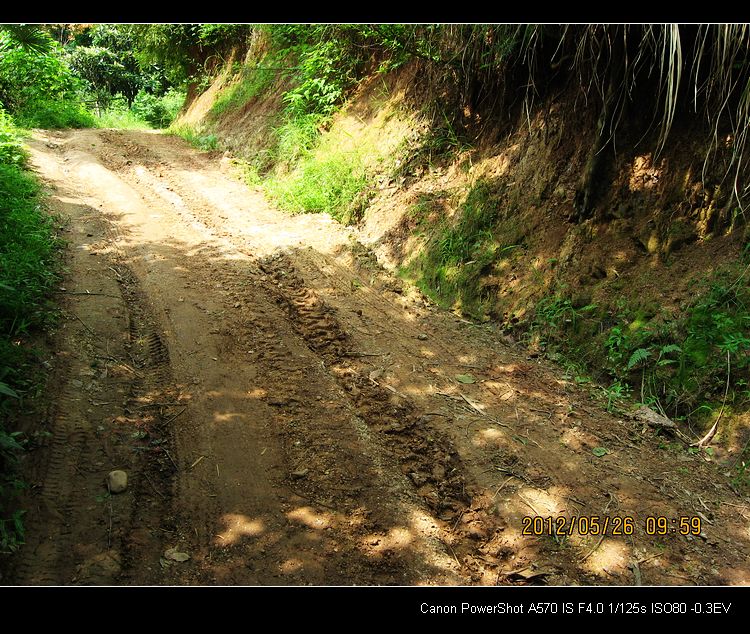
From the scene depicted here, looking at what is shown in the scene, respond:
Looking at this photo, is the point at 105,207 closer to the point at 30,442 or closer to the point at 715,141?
the point at 30,442

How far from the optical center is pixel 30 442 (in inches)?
116

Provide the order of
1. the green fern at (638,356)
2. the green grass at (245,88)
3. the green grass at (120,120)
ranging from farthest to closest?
the green grass at (120,120), the green grass at (245,88), the green fern at (638,356)

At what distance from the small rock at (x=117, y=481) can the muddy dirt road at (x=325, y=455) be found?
0.12 feet

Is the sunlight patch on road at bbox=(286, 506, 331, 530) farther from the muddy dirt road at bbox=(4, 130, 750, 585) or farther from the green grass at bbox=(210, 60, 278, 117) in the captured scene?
the green grass at bbox=(210, 60, 278, 117)

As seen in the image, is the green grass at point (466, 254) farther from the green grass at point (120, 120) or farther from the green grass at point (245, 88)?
the green grass at point (120, 120)

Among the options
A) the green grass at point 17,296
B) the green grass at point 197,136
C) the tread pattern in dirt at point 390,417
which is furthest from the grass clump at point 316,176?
the green grass at point 197,136

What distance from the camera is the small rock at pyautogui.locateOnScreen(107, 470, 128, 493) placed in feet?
9.14

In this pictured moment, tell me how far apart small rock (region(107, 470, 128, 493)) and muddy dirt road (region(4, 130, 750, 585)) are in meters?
0.04

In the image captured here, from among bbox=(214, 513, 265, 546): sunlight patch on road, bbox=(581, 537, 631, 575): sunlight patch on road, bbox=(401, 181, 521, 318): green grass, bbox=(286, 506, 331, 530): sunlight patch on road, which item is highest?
bbox=(401, 181, 521, 318): green grass

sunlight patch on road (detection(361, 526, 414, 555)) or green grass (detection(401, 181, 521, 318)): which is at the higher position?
green grass (detection(401, 181, 521, 318))

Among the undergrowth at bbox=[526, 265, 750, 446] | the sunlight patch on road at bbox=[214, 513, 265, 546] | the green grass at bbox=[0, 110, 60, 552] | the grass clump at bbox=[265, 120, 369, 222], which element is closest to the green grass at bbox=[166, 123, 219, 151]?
Answer: the grass clump at bbox=[265, 120, 369, 222]

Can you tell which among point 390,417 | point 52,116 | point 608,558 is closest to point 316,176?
point 390,417

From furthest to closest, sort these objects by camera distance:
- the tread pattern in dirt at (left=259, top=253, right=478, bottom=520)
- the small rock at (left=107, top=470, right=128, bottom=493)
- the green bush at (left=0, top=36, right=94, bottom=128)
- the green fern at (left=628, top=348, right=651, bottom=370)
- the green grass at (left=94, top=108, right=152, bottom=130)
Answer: the green grass at (left=94, top=108, right=152, bottom=130) < the green bush at (left=0, top=36, right=94, bottom=128) < the green fern at (left=628, top=348, right=651, bottom=370) < the tread pattern in dirt at (left=259, top=253, right=478, bottom=520) < the small rock at (left=107, top=470, right=128, bottom=493)

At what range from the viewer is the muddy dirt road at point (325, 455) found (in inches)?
100
